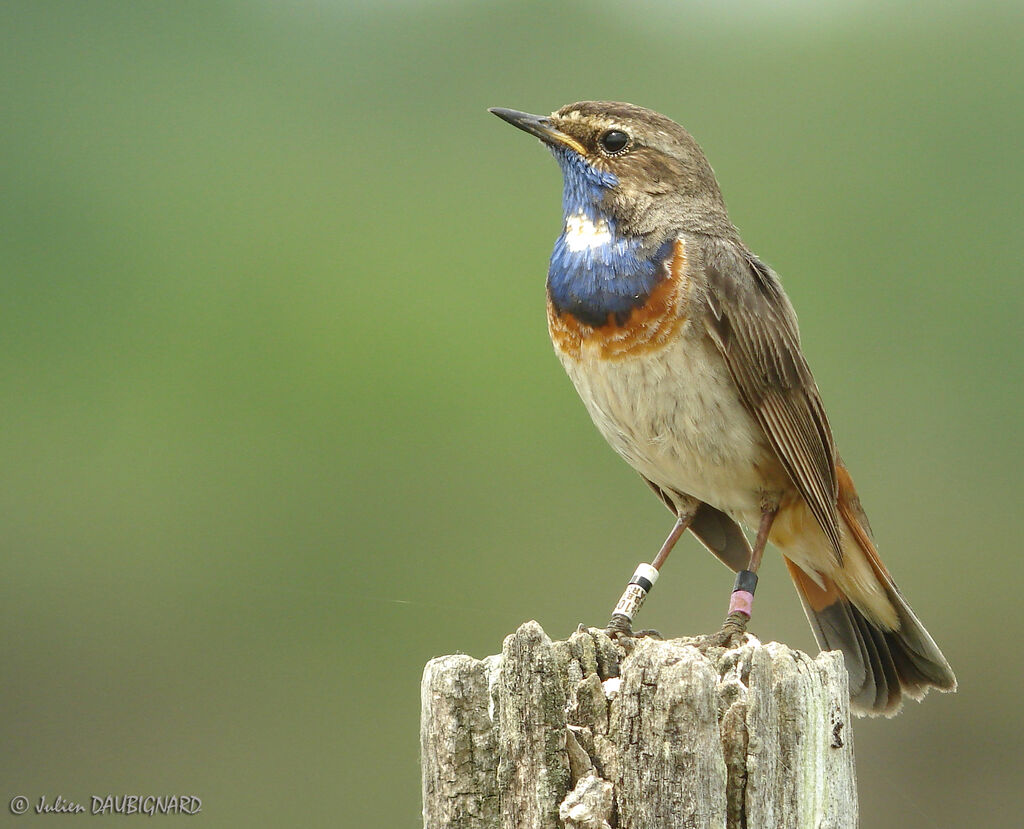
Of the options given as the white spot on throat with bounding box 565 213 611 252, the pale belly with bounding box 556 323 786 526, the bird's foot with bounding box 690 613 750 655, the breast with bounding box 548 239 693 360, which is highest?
the white spot on throat with bounding box 565 213 611 252

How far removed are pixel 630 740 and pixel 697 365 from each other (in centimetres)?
176

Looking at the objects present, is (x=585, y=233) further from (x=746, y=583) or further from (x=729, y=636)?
(x=729, y=636)

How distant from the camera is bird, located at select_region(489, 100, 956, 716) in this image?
4.50 m

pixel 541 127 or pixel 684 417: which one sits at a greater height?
pixel 541 127

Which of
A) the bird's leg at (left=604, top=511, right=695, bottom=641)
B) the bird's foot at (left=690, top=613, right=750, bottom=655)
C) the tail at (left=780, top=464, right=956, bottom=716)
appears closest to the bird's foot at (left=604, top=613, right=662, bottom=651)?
the bird's leg at (left=604, top=511, right=695, bottom=641)

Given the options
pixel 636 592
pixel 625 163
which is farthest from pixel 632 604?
pixel 625 163

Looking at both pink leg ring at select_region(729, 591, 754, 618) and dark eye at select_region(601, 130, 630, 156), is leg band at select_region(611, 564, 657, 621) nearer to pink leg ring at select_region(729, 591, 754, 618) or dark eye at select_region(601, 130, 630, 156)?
pink leg ring at select_region(729, 591, 754, 618)

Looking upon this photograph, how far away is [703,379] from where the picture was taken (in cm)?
453

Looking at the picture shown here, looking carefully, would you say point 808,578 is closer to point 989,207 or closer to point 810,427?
point 810,427

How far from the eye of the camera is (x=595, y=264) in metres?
4.60

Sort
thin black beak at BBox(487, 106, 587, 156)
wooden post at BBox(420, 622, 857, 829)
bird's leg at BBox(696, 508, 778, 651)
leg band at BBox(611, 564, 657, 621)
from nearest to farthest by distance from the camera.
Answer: wooden post at BBox(420, 622, 857, 829)
bird's leg at BBox(696, 508, 778, 651)
leg band at BBox(611, 564, 657, 621)
thin black beak at BBox(487, 106, 587, 156)

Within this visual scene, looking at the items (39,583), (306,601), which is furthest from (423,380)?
(39,583)

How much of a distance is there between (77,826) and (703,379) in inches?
235

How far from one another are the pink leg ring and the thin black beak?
1.66 metres
